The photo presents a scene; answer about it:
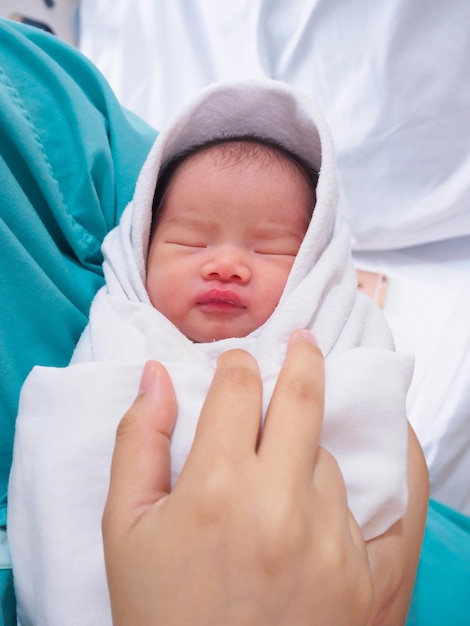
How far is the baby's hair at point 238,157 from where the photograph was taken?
80 centimetres

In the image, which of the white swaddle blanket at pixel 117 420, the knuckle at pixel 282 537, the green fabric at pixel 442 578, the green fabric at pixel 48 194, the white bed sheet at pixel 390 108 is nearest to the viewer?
the knuckle at pixel 282 537

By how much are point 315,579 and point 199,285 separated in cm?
44

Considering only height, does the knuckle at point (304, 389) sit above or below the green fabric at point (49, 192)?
below

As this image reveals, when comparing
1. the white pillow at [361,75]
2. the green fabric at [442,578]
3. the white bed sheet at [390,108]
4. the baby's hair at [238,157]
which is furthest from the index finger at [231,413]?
the white pillow at [361,75]

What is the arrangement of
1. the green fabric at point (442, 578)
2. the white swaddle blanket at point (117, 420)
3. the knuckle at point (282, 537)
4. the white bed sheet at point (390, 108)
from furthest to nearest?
the white bed sheet at point (390, 108) < the green fabric at point (442, 578) < the white swaddle blanket at point (117, 420) < the knuckle at point (282, 537)

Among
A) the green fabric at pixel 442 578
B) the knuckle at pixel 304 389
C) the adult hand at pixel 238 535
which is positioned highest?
the knuckle at pixel 304 389

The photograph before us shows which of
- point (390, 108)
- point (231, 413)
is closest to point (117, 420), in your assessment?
point (231, 413)

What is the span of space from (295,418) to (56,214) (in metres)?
0.48

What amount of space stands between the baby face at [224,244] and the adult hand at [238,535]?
304 millimetres

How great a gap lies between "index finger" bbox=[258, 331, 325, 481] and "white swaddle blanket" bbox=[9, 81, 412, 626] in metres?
0.07

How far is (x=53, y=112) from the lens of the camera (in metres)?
0.73

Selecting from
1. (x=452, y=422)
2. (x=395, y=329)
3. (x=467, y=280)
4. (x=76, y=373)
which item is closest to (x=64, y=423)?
(x=76, y=373)

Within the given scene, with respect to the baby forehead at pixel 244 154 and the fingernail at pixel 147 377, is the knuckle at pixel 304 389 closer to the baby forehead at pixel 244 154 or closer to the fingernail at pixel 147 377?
the fingernail at pixel 147 377

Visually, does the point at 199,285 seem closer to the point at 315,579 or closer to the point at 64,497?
the point at 64,497
